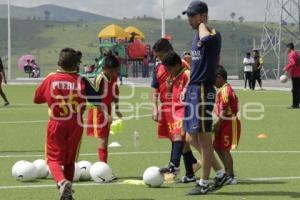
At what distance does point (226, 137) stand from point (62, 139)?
8.51ft

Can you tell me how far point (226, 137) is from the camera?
33.2 feet

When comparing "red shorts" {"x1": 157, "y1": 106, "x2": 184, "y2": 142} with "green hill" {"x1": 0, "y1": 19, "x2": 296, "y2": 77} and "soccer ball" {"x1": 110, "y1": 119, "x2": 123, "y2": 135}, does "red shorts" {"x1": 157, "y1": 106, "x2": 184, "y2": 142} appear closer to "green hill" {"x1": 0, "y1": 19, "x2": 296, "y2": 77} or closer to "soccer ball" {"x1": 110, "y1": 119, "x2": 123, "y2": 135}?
"soccer ball" {"x1": 110, "y1": 119, "x2": 123, "y2": 135}

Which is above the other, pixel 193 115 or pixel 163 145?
pixel 193 115

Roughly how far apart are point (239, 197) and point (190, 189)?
866 mm

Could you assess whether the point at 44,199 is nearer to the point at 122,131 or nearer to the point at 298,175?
the point at 298,175

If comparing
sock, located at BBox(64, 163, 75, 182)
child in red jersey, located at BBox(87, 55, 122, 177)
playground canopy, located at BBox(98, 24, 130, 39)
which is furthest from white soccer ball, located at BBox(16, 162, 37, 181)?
playground canopy, located at BBox(98, 24, 130, 39)

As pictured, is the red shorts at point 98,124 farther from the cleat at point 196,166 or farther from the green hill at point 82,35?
the green hill at point 82,35

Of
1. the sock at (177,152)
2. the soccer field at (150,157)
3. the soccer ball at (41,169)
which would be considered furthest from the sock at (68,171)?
the sock at (177,152)

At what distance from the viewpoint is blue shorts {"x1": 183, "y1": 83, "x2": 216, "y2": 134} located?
894cm

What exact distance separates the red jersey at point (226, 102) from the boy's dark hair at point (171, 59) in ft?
2.29

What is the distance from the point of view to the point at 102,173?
32.7ft

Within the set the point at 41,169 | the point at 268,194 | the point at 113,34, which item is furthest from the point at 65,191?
the point at 113,34

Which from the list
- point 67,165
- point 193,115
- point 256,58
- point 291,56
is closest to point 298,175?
point 193,115

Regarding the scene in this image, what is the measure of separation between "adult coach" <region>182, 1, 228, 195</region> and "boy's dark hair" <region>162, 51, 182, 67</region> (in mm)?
Answer: 1020
